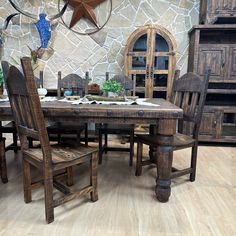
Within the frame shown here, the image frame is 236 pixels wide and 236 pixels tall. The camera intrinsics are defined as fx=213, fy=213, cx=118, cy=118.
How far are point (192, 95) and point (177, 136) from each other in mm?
408

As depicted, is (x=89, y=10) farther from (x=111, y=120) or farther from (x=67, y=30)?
(x=111, y=120)

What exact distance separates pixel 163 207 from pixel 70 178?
0.82 m

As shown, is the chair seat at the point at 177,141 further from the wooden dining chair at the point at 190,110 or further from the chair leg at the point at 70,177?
the chair leg at the point at 70,177

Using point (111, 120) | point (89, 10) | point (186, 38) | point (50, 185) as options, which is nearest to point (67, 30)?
point (89, 10)

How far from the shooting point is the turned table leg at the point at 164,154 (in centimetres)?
153

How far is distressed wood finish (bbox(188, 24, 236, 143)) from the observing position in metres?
2.95

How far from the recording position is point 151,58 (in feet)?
10.3

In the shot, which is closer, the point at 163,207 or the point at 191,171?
the point at 163,207

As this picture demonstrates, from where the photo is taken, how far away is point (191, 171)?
1.97m

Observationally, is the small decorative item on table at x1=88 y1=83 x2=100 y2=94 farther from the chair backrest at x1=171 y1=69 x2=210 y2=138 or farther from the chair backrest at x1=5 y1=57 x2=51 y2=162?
the chair backrest at x1=5 y1=57 x2=51 y2=162

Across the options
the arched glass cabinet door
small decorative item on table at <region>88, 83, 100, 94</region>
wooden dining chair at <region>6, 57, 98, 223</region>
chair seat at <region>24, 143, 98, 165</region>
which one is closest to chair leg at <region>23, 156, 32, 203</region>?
wooden dining chair at <region>6, 57, 98, 223</region>

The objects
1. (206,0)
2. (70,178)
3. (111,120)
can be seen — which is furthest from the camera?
(206,0)

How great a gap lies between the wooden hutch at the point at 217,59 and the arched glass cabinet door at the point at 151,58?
352 mm

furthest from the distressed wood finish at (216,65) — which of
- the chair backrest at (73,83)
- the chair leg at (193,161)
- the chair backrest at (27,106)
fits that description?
the chair backrest at (27,106)
